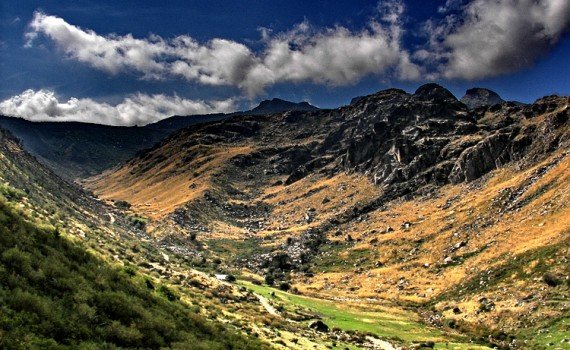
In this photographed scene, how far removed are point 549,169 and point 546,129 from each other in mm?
34004

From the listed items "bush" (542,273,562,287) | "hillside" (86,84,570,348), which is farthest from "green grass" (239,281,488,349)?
"bush" (542,273,562,287)

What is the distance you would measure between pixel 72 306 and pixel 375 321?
4897 centimetres

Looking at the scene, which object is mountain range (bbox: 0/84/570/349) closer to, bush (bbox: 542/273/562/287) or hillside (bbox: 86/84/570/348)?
bush (bbox: 542/273/562/287)

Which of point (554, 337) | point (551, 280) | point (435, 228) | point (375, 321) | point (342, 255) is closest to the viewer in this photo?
point (554, 337)

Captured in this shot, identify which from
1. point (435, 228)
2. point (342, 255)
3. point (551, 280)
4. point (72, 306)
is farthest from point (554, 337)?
point (342, 255)

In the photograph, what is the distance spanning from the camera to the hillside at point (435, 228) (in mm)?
61594

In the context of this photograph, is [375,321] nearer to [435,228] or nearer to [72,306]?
[72,306]

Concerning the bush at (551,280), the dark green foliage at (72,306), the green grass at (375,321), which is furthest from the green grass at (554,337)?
the dark green foliage at (72,306)

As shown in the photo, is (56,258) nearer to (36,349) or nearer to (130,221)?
(36,349)

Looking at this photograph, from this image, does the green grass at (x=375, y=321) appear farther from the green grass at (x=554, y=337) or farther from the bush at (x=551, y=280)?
the bush at (x=551, y=280)

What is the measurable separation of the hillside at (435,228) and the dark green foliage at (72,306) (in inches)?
1401

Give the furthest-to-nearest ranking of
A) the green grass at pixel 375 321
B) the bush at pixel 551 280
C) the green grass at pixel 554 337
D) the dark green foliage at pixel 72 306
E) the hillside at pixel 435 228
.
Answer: the hillside at pixel 435 228, the bush at pixel 551 280, the green grass at pixel 375 321, the green grass at pixel 554 337, the dark green foliage at pixel 72 306

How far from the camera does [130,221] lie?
15062cm

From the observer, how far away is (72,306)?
18328 millimetres
